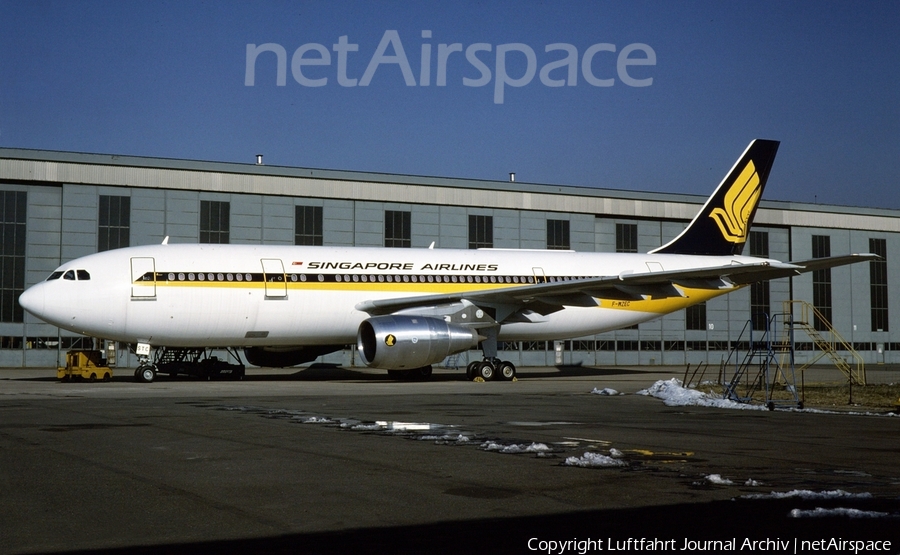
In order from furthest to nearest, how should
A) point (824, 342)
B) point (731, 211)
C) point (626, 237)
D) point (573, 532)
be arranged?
point (626, 237)
point (731, 211)
point (824, 342)
point (573, 532)

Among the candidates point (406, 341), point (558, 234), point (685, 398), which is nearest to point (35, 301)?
point (406, 341)

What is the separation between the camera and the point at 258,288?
24375mm

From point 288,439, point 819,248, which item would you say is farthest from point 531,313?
point 819,248

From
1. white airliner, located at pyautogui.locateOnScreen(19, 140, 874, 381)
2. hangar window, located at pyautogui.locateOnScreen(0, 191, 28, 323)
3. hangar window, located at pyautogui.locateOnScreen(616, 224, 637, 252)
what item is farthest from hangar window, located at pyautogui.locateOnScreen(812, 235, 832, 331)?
hangar window, located at pyautogui.locateOnScreen(0, 191, 28, 323)

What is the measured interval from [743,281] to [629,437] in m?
19.2

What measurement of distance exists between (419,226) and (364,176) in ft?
11.1

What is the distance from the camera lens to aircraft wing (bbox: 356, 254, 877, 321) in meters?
24.8

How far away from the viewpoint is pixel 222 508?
5.84 metres

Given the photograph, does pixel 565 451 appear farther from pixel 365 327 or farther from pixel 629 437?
pixel 365 327

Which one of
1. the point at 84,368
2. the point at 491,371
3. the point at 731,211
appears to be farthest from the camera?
the point at 731,211

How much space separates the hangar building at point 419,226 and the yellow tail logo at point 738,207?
3.53 m

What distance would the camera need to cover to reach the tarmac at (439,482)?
16.5 ft

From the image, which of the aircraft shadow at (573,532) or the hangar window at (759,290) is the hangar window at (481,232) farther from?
the aircraft shadow at (573,532)

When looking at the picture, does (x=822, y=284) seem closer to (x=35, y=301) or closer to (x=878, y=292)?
(x=878, y=292)
